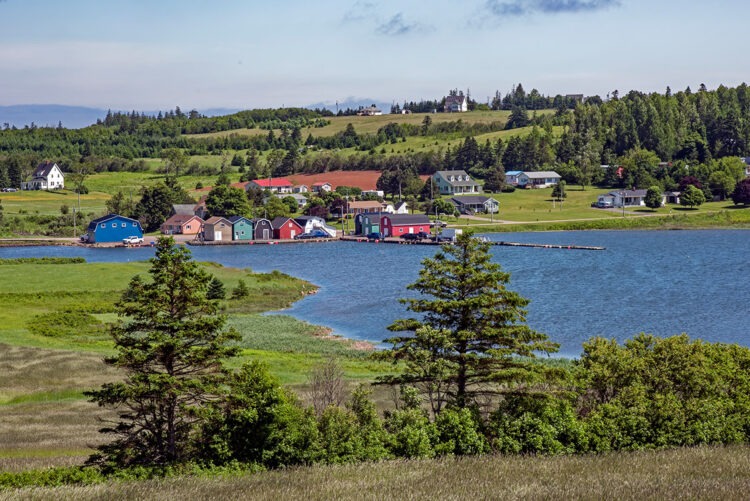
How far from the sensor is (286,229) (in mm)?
130625

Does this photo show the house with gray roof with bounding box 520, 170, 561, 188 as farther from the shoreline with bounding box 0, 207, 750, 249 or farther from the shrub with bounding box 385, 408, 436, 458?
the shrub with bounding box 385, 408, 436, 458

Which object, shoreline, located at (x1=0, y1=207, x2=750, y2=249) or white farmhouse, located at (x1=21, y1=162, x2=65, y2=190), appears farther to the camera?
white farmhouse, located at (x1=21, y1=162, x2=65, y2=190)

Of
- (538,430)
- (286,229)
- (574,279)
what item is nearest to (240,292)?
(574,279)

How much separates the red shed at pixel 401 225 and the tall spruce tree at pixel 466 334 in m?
101

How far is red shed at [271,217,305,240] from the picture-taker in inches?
5143

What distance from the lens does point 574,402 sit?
24984mm

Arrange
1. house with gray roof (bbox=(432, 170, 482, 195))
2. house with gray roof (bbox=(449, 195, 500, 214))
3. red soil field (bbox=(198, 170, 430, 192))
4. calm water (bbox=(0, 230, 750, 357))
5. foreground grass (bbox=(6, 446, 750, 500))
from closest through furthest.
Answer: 1. foreground grass (bbox=(6, 446, 750, 500))
2. calm water (bbox=(0, 230, 750, 357))
3. house with gray roof (bbox=(449, 195, 500, 214))
4. house with gray roof (bbox=(432, 170, 482, 195))
5. red soil field (bbox=(198, 170, 430, 192))

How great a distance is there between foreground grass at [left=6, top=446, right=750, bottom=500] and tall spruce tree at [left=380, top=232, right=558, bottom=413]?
12.1 ft

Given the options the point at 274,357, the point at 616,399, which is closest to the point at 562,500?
the point at 616,399

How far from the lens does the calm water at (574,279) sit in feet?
180

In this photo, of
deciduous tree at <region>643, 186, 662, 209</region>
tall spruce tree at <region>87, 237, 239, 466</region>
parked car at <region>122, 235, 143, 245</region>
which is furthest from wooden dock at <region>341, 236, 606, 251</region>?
tall spruce tree at <region>87, 237, 239, 466</region>

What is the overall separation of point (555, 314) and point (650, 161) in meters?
112

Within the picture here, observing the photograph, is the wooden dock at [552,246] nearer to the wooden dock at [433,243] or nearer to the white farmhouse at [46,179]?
the wooden dock at [433,243]

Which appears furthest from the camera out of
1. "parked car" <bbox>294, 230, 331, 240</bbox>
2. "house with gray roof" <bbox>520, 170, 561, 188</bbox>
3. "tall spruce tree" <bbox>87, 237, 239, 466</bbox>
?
"house with gray roof" <bbox>520, 170, 561, 188</bbox>
